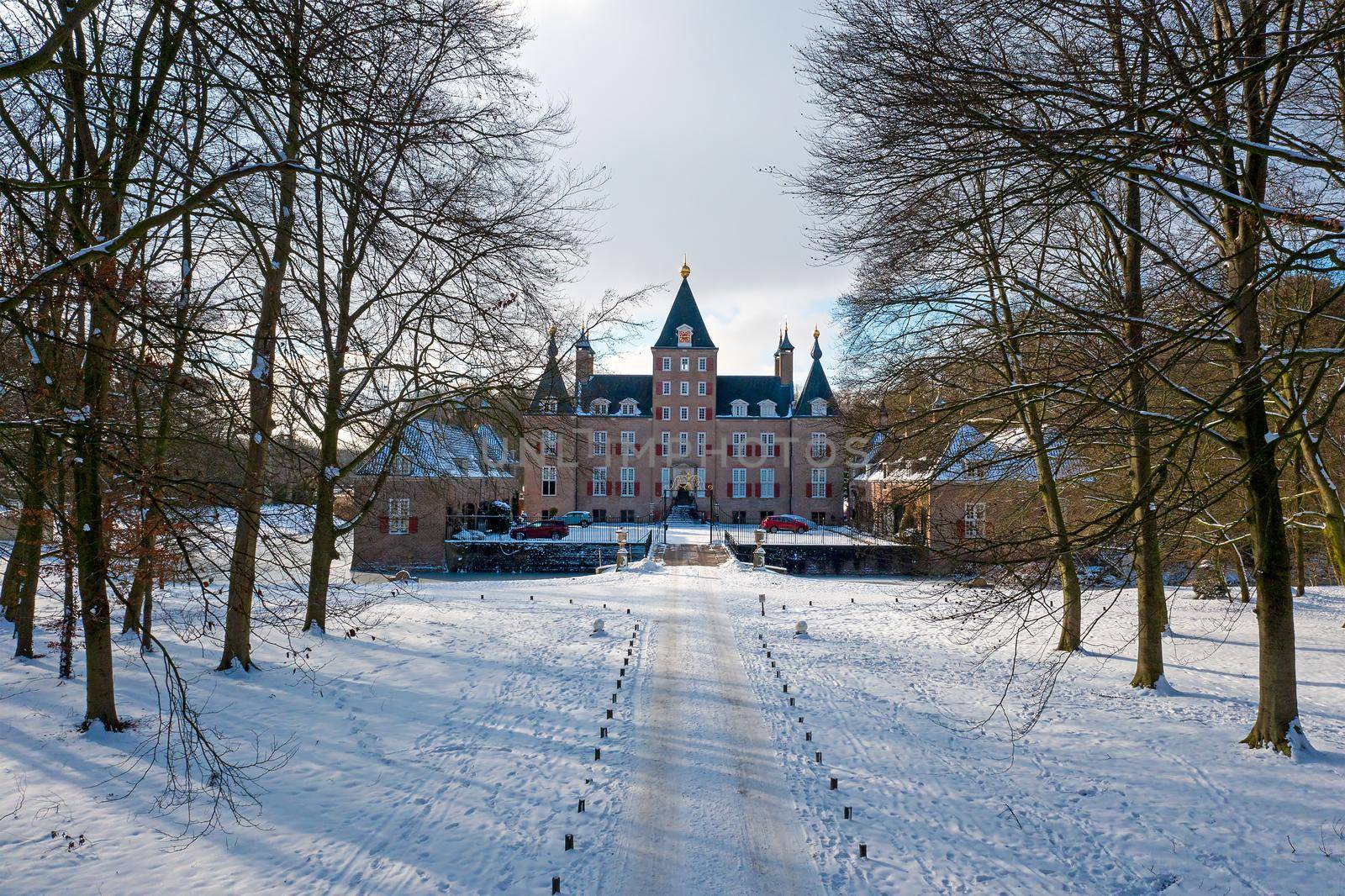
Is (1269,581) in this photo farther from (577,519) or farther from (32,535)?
(577,519)

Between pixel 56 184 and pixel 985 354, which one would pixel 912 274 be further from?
pixel 56 184

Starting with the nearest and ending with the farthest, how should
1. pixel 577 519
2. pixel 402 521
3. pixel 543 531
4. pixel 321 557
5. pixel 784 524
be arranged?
pixel 321 557, pixel 402 521, pixel 543 531, pixel 784 524, pixel 577 519

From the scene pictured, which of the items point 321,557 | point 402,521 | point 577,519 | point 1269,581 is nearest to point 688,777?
point 1269,581

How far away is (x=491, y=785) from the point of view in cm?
780

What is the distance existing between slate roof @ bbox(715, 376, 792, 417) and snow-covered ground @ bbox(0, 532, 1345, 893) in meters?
41.8

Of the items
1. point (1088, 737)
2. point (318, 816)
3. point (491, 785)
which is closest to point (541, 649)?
point (491, 785)

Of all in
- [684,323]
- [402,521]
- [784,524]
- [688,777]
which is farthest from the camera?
[684,323]

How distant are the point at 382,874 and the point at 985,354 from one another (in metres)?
11.1

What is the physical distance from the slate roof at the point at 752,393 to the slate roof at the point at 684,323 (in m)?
3.35

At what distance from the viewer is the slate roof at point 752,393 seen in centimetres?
5556

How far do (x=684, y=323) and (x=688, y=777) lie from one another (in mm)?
47794

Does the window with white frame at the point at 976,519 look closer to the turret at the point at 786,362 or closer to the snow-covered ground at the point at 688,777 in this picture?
the snow-covered ground at the point at 688,777

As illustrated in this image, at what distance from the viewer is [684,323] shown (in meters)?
54.2

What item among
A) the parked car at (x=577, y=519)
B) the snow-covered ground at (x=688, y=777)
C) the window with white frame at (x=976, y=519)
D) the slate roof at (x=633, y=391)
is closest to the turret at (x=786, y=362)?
the slate roof at (x=633, y=391)
